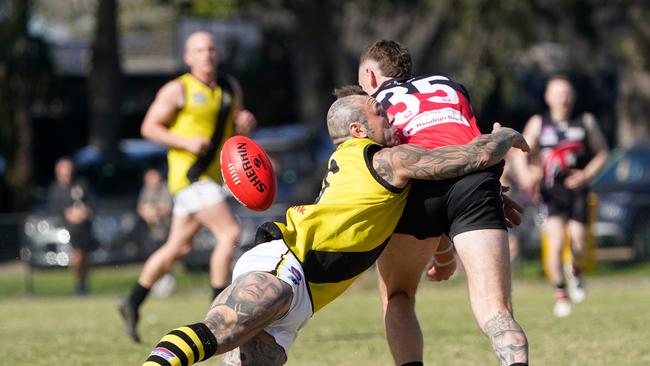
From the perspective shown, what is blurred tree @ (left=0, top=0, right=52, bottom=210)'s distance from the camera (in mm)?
26656

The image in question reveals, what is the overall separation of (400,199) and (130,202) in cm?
1795

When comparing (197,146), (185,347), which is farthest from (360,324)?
(185,347)

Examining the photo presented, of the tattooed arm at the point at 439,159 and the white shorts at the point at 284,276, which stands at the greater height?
the tattooed arm at the point at 439,159

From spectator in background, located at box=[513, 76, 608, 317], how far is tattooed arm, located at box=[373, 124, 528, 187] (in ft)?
22.1

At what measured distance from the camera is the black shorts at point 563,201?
42.0ft

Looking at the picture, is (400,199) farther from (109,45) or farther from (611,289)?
(109,45)

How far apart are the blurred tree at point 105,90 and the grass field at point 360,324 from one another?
667 cm

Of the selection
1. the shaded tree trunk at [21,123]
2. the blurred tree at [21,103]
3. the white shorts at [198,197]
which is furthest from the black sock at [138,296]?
the shaded tree trunk at [21,123]

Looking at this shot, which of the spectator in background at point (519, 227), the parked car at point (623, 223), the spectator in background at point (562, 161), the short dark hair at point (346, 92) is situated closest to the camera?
the short dark hair at point (346, 92)

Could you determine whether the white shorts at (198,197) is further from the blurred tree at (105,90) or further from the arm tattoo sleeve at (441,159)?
the blurred tree at (105,90)

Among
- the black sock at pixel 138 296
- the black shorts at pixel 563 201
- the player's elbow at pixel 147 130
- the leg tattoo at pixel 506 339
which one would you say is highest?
the player's elbow at pixel 147 130

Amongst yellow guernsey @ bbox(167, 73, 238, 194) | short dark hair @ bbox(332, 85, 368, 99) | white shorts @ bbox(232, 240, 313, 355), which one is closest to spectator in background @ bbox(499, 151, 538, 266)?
yellow guernsey @ bbox(167, 73, 238, 194)

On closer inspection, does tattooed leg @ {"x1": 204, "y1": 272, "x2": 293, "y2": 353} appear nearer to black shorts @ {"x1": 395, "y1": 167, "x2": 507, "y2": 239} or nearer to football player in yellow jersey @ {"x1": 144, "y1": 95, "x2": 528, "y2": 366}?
football player in yellow jersey @ {"x1": 144, "y1": 95, "x2": 528, "y2": 366}

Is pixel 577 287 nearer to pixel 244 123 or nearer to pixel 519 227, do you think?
pixel 519 227
